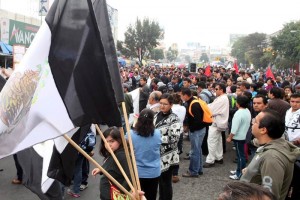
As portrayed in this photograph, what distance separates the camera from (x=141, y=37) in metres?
54.2

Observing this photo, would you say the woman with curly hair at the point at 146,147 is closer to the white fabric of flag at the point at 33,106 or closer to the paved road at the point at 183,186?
the white fabric of flag at the point at 33,106

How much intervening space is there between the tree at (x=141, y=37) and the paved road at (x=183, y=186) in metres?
47.9

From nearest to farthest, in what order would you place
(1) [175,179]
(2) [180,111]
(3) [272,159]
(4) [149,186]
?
(3) [272,159] < (4) [149,186] < (1) [175,179] < (2) [180,111]

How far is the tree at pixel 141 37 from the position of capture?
53844mm

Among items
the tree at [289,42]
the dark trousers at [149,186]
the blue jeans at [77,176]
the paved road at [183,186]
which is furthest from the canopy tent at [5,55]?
the tree at [289,42]

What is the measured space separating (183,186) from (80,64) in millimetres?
4397

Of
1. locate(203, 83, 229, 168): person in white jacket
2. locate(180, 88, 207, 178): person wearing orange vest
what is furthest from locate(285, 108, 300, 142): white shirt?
locate(203, 83, 229, 168): person in white jacket

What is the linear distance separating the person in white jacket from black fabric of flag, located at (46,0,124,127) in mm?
5038

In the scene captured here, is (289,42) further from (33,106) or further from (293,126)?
(33,106)

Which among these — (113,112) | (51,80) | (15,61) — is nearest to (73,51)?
(51,80)

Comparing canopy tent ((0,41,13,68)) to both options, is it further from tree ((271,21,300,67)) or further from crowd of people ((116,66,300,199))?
tree ((271,21,300,67))

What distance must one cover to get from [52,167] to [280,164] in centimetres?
176

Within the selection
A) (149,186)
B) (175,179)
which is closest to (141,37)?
(175,179)

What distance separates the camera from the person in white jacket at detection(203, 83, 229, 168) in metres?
7.05
